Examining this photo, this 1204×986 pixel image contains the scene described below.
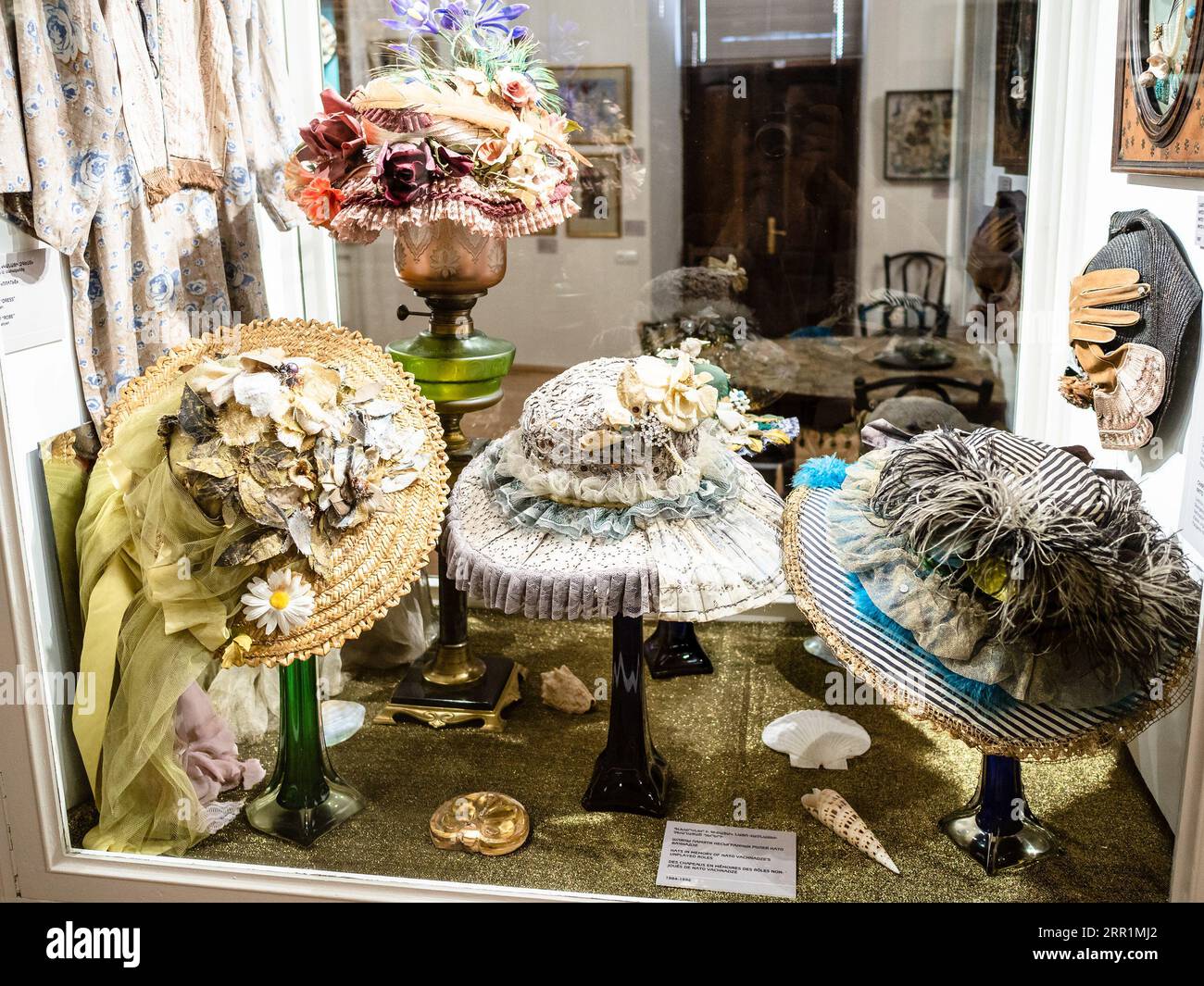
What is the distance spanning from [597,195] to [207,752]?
61.9 inches

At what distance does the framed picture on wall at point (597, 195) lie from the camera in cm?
263

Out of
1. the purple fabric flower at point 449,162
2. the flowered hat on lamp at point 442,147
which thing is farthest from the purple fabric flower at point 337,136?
the purple fabric flower at point 449,162

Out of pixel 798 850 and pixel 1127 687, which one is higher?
pixel 1127 687

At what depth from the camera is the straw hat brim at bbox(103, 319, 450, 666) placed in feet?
6.49

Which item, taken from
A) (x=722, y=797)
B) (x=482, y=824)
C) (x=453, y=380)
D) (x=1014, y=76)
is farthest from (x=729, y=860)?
(x=1014, y=76)

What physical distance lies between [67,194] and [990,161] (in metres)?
1.94

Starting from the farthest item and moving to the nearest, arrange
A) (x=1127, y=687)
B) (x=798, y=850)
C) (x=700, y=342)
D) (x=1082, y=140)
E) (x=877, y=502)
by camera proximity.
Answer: (x=700, y=342), (x=1082, y=140), (x=798, y=850), (x=877, y=502), (x=1127, y=687)

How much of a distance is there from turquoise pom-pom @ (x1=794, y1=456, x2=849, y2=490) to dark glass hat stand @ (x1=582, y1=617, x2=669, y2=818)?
474mm

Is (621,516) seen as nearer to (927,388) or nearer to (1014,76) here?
(927,388)

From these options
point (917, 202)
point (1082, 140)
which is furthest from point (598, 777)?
point (1082, 140)

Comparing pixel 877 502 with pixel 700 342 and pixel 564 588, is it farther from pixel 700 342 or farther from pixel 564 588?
pixel 700 342

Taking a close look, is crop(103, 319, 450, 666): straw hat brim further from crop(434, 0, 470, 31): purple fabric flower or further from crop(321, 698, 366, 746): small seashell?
crop(434, 0, 470, 31): purple fabric flower

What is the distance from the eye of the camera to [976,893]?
194cm

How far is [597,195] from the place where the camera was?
8.64ft
